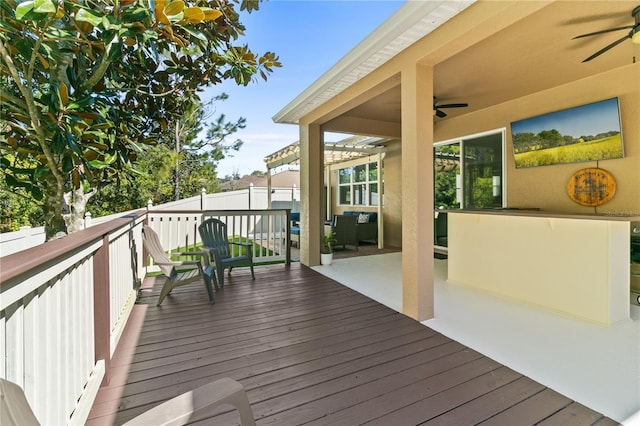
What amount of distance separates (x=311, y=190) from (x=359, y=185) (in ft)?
14.5

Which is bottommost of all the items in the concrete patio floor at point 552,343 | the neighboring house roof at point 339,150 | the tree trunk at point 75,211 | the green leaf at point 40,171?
the concrete patio floor at point 552,343

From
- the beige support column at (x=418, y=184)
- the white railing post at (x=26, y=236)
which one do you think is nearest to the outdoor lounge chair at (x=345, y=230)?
the beige support column at (x=418, y=184)

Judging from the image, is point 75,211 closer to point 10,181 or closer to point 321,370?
point 10,181

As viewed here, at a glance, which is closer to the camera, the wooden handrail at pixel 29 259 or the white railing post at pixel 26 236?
the wooden handrail at pixel 29 259

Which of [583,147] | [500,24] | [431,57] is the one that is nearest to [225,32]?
[431,57]

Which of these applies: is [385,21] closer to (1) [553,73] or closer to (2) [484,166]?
(1) [553,73]

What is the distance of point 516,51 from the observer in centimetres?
338

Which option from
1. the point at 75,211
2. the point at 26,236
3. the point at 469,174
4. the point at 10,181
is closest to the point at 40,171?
the point at 10,181

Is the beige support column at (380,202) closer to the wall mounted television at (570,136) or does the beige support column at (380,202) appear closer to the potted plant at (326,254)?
the potted plant at (326,254)

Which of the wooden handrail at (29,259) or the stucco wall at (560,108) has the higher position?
the stucco wall at (560,108)

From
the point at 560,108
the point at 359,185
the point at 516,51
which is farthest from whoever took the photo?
the point at 359,185

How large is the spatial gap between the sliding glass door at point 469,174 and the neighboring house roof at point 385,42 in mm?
3008

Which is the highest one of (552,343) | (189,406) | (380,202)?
(380,202)

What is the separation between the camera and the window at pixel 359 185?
30.3 ft
